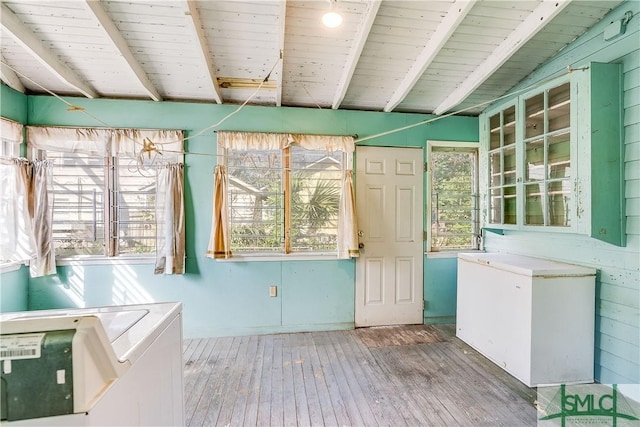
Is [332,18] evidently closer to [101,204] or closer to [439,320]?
[101,204]

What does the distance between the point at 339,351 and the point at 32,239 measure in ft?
10.1

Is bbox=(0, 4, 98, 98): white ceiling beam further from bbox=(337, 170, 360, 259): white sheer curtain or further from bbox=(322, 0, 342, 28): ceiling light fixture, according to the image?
bbox=(337, 170, 360, 259): white sheer curtain

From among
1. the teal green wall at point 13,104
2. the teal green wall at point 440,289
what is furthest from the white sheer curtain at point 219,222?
the teal green wall at point 440,289

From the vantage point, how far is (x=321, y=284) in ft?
10.4

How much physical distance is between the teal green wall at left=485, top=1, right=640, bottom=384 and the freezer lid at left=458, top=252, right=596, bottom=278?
0.47 feet

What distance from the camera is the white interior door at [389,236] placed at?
3.24m

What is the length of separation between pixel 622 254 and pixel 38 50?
180 inches

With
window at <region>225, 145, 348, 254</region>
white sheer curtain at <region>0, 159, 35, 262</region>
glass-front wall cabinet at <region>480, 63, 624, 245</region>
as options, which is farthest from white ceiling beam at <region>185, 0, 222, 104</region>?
glass-front wall cabinet at <region>480, 63, 624, 245</region>

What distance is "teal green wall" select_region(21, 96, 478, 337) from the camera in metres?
2.88

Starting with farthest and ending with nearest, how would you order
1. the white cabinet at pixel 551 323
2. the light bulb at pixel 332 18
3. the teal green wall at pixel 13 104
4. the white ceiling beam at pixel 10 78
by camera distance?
the teal green wall at pixel 13 104
the white ceiling beam at pixel 10 78
the white cabinet at pixel 551 323
the light bulb at pixel 332 18

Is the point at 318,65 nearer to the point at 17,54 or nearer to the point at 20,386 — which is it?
the point at 17,54

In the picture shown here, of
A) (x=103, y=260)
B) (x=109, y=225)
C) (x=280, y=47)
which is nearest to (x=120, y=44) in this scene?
(x=280, y=47)

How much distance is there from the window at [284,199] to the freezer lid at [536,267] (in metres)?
1.55

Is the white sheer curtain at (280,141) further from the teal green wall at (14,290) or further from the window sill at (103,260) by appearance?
the teal green wall at (14,290)
